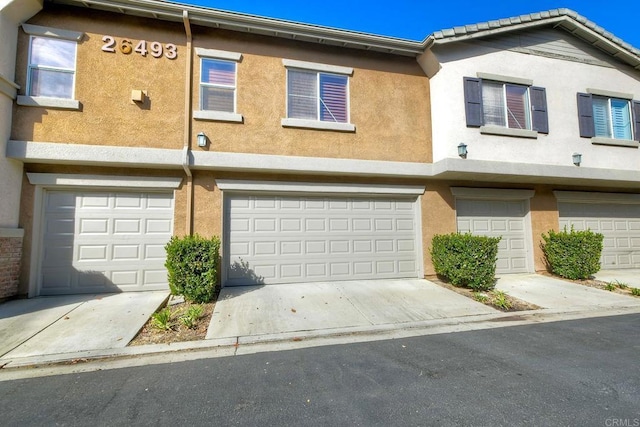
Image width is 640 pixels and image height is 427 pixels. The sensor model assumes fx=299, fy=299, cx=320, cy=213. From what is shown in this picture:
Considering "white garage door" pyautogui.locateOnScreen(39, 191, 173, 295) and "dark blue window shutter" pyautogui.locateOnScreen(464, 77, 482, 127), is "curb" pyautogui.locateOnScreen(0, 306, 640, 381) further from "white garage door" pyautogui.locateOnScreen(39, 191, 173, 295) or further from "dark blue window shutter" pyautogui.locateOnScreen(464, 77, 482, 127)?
"dark blue window shutter" pyautogui.locateOnScreen(464, 77, 482, 127)

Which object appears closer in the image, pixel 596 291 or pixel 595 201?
pixel 596 291

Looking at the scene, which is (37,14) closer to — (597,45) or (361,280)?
(361,280)

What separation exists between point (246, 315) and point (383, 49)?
24.7 ft

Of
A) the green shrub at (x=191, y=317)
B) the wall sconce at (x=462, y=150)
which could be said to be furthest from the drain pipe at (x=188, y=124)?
the wall sconce at (x=462, y=150)

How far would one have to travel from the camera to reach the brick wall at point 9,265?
584cm

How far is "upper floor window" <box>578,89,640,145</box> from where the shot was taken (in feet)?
28.8

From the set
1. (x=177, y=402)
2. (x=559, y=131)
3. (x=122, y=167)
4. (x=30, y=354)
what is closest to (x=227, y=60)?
(x=122, y=167)

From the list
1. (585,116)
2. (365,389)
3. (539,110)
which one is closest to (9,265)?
(365,389)

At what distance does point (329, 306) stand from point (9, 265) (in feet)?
21.2

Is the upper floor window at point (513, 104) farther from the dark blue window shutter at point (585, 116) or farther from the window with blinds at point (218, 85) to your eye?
the window with blinds at point (218, 85)

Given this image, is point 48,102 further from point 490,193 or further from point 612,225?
point 612,225

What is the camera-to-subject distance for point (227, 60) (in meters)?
7.41

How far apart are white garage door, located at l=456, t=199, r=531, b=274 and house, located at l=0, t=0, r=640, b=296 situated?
5 cm

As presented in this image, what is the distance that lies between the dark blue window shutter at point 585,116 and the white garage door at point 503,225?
2566 mm
